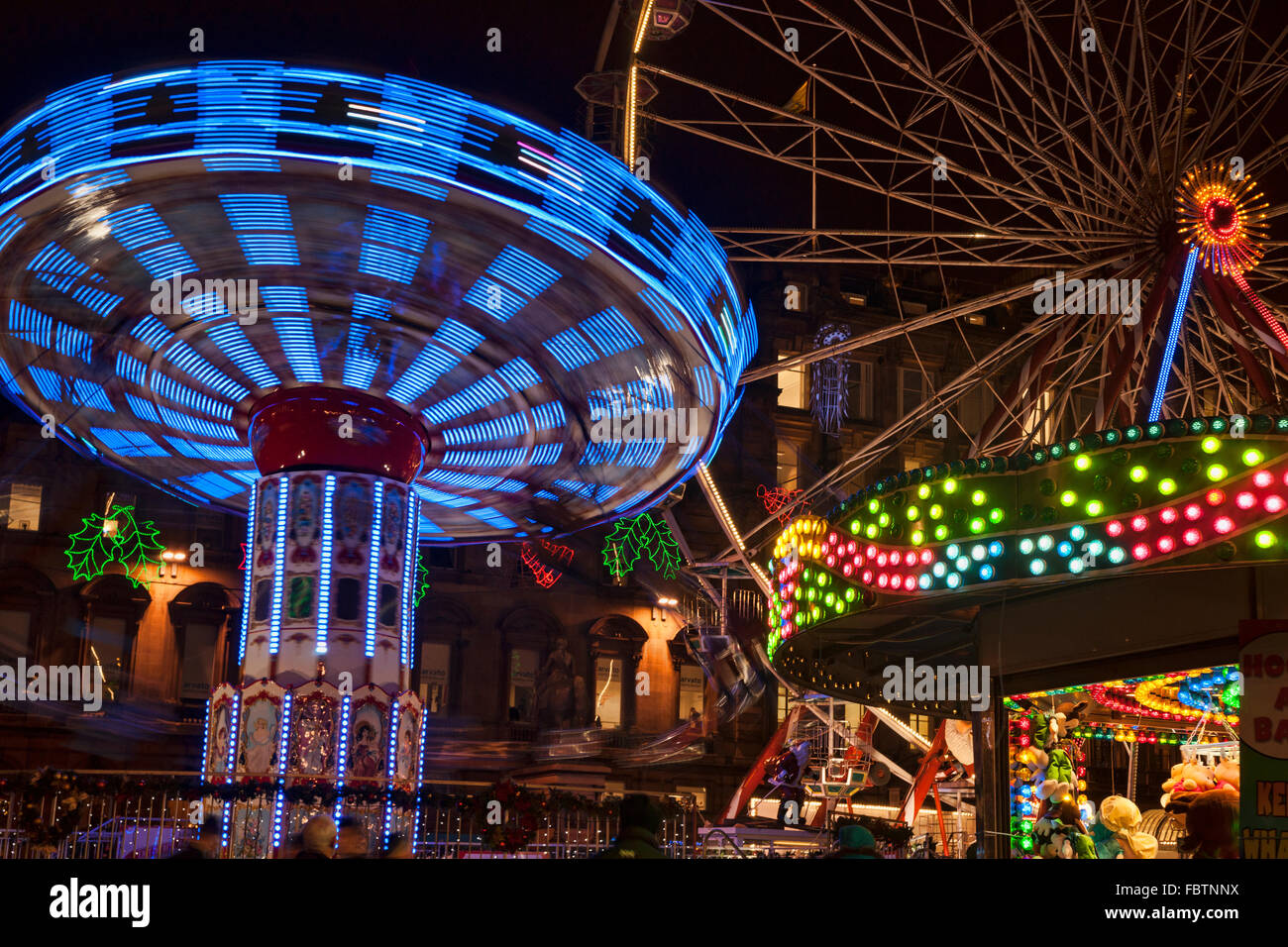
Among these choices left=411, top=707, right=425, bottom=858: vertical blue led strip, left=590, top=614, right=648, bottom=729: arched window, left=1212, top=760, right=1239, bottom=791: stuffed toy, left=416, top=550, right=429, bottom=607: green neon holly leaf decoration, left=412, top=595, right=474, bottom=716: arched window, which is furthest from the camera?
left=590, top=614, right=648, bottom=729: arched window

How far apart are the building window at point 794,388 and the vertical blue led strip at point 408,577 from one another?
31.0 metres

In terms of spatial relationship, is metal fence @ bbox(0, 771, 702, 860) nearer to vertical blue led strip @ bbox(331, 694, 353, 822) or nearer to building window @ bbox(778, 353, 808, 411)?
vertical blue led strip @ bbox(331, 694, 353, 822)

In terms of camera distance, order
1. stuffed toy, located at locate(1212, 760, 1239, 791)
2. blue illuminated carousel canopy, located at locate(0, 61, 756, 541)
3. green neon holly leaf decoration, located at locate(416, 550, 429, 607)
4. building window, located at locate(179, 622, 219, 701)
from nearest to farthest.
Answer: blue illuminated carousel canopy, located at locate(0, 61, 756, 541) → stuffed toy, located at locate(1212, 760, 1239, 791) → building window, located at locate(179, 622, 219, 701) → green neon holly leaf decoration, located at locate(416, 550, 429, 607)

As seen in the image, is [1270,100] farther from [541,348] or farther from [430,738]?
[430,738]

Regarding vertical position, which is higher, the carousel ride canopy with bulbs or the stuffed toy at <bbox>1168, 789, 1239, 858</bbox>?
the carousel ride canopy with bulbs

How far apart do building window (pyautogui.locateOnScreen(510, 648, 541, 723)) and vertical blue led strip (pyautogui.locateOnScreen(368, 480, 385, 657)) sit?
1017 inches

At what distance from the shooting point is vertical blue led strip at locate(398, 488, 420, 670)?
16516mm

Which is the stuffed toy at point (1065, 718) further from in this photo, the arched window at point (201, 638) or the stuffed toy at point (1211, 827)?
the arched window at point (201, 638)

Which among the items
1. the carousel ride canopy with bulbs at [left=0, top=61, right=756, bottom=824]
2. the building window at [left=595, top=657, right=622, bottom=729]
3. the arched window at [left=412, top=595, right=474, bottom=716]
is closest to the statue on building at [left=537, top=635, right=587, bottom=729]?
the building window at [left=595, top=657, right=622, bottom=729]

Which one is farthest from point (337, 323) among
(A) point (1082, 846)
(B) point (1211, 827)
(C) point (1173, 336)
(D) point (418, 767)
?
(B) point (1211, 827)

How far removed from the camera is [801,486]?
4578 centimetres

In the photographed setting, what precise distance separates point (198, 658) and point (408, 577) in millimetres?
24319

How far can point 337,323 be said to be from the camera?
1661 cm
